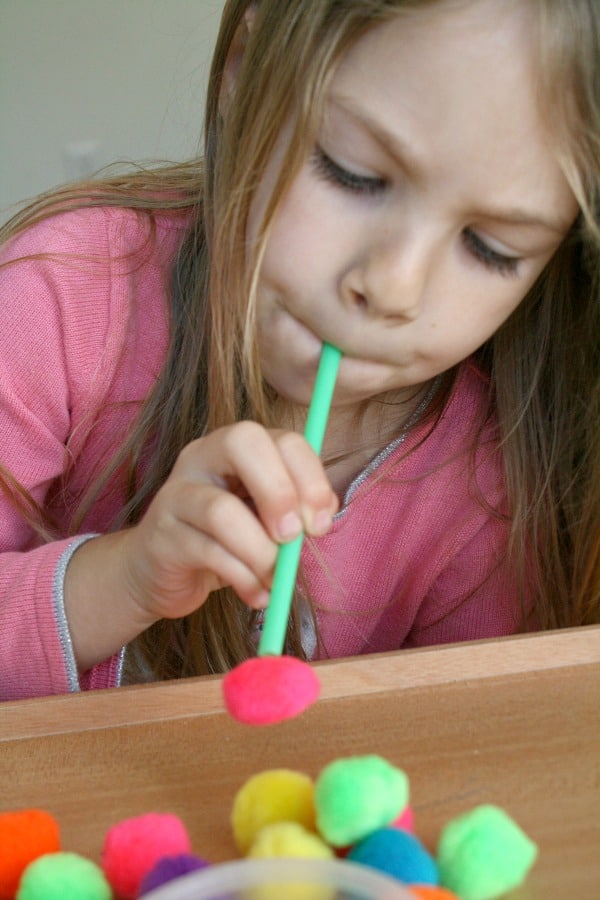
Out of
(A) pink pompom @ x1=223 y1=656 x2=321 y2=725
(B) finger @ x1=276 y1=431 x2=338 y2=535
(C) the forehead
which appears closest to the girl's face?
(C) the forehead

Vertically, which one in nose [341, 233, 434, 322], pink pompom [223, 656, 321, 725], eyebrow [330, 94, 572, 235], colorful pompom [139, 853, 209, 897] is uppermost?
eyebrow [330, 94, 572, 235]

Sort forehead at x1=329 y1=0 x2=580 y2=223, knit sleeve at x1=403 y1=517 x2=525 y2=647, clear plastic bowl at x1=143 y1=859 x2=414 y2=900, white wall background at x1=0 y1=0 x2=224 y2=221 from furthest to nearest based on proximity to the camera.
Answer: white wall background at x1=0 y1=0 x2=224 y2=221, knit sleeve at x1=403 y1=517 x2=525 y2=647, forehead at x1=329 y1=0 x2=580 y2=223, clear plastic bowl at x1=143 y1=859 x2=414 y2=900

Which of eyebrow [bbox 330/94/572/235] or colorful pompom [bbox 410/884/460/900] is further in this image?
eyebrow [bbox 330/94/572/235]

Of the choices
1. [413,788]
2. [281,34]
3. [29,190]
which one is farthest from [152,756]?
[29,190]

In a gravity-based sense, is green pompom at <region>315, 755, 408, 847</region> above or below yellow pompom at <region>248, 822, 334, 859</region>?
above

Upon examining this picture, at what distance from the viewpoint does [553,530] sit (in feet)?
2.45

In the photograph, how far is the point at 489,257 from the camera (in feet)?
1.86

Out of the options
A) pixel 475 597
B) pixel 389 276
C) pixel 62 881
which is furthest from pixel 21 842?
pixel 475 597

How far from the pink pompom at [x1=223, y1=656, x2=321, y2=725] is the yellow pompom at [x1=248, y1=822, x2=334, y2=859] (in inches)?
1.5

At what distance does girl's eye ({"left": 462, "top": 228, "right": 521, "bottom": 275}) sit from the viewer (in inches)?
21.5

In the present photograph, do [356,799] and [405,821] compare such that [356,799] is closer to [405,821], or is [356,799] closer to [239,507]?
[405,821]

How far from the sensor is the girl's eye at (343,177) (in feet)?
1.71

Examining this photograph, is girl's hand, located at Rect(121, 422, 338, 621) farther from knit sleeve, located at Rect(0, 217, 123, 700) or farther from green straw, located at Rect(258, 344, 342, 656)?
knit sleeve, located at Rect(0, 217, 123, 700)

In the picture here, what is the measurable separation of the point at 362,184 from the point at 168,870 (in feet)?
1.17
